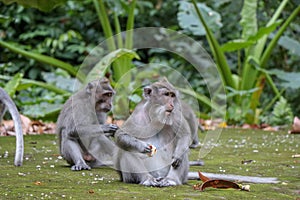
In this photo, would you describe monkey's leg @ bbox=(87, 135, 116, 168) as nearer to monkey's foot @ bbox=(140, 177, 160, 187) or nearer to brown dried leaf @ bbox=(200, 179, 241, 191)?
monkey's foot @ bbox=(140, 177, 160, 187)

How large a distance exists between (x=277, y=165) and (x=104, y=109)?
151 cm

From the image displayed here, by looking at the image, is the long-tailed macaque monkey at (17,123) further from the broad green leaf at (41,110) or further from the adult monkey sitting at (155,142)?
the broad green leaf at (41,110)

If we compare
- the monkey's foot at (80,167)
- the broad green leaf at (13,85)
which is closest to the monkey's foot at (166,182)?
the monkey's foot at (80,167)

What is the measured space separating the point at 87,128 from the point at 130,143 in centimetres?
128

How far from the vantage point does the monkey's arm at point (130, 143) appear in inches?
149

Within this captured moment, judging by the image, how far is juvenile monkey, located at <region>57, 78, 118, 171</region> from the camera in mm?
4961

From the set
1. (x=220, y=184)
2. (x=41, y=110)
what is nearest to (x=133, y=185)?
(x=220, y=184)

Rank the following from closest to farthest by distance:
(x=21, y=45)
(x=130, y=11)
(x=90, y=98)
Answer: (x=90, y=98) < (x=130, y=11) < (x=21, y=45)

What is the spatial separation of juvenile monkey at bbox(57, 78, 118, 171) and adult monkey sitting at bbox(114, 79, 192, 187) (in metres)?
0.91

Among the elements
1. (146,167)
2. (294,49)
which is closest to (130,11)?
(294,49)

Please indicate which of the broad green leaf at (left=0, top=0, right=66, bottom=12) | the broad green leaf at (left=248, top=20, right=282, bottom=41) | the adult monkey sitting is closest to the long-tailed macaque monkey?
the adult monkey sitting

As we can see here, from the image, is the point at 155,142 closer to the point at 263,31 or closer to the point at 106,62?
the point at 106,62

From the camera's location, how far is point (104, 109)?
534 centimetres

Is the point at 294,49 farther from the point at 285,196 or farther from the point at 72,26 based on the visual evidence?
the point at 285,196
